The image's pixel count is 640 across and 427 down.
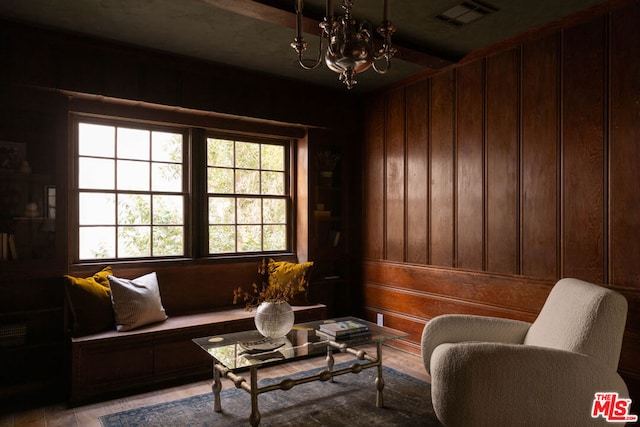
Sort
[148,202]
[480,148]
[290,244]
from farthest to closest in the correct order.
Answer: [290,244] < [148,202] < [480,148]

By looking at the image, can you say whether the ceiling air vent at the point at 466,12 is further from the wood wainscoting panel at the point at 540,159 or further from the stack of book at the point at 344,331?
the stack of book at the point at 344,331

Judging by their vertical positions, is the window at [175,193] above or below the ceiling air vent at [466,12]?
below

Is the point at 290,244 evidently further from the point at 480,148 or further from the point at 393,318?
the point at 480,148

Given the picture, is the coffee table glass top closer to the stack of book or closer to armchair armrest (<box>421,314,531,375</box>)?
the stack of book

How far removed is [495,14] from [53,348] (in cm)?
404

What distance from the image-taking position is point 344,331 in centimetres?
296

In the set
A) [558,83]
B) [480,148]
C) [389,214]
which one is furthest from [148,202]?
[558,83]

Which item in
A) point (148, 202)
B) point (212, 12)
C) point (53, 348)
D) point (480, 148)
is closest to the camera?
point (212, 12)

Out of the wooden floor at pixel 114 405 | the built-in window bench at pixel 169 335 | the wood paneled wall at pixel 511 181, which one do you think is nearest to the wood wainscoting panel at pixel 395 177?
the wood paneled wall at pixel 511 181

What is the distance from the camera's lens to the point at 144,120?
12.3 feet

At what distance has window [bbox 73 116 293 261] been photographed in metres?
3.67

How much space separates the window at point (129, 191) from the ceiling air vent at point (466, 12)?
251cm

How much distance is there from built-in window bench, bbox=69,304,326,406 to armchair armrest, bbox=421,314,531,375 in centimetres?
169

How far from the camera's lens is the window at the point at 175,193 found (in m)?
3.67
